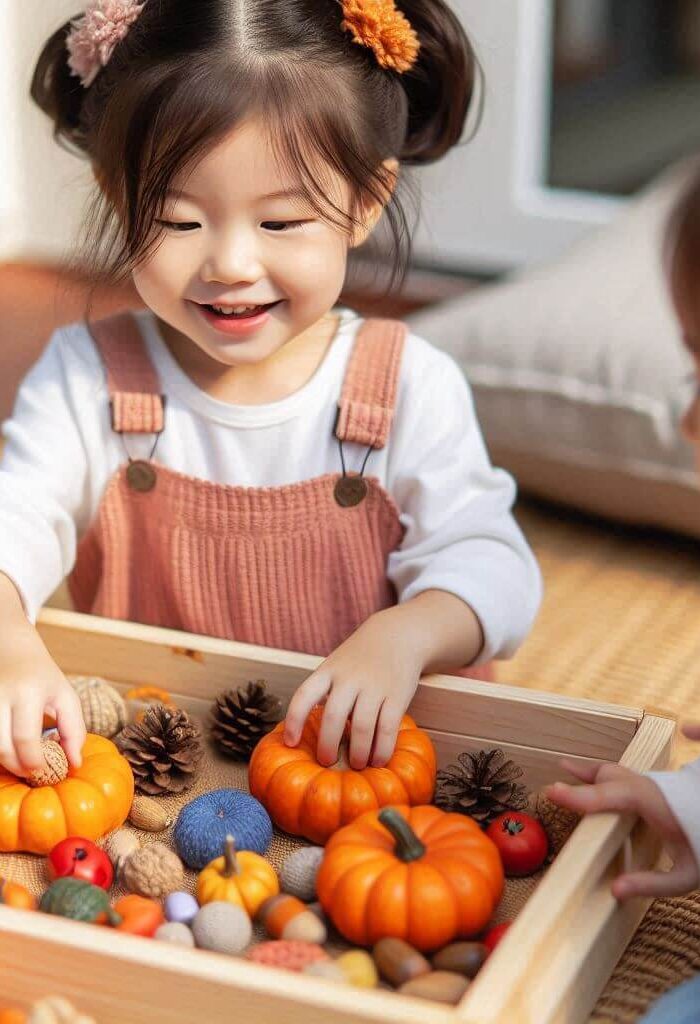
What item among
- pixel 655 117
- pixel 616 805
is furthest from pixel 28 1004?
pixel 655 117

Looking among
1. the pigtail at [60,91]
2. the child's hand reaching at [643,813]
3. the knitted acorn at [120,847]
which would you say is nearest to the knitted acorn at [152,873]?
the knitted acorn at [120,847]

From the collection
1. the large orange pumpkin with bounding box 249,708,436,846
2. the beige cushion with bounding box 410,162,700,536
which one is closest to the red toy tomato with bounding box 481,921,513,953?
the large orange pumpkin with bounding box 249,708,436,846

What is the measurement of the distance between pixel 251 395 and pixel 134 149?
0.23 meters

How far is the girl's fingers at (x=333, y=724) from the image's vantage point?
2.63ft

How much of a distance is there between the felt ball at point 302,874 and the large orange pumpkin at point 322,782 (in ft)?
0.10

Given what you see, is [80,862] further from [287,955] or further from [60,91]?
[60,91]

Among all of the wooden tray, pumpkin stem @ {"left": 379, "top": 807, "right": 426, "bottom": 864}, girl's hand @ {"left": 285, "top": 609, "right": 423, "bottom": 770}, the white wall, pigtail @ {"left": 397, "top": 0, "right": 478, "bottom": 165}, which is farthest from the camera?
the white wall

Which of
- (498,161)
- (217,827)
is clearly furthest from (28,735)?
(498,161)

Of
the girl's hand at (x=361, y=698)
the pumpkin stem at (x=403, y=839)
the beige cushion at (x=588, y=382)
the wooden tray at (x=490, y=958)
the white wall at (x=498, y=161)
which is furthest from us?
the white wall at (x=498, y=161)

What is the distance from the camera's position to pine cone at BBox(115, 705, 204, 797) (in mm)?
858

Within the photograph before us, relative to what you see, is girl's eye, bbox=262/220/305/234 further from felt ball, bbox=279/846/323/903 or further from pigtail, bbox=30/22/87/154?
felt ball, bbox=279/846/323/903

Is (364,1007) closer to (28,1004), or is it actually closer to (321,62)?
(28,1004)

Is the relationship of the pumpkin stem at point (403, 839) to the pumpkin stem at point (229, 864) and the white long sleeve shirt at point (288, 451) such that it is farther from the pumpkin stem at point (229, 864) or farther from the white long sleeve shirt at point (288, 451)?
the white long sleeve shirt at point (288, 451)

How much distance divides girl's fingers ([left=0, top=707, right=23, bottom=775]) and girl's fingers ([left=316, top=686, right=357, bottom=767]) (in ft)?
0.58
